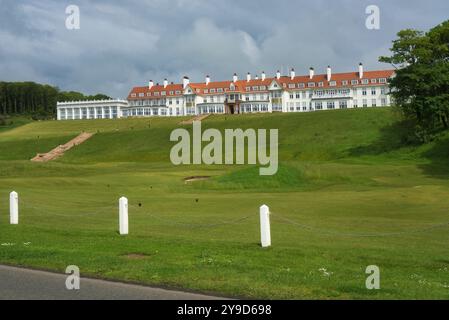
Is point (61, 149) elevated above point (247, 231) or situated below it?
above

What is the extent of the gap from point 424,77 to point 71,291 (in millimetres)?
75204

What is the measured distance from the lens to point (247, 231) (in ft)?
74.0

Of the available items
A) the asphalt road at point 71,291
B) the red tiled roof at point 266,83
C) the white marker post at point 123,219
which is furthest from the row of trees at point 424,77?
→ the red tiled roof at point 266,83

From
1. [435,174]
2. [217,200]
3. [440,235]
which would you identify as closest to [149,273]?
[440,235]

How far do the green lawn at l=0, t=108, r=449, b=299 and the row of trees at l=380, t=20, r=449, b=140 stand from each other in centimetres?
1451

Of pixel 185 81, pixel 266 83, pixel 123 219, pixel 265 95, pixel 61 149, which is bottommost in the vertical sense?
pixel 123 219

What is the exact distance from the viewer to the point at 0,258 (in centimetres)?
1553

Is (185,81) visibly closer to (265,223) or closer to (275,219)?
(275,219)

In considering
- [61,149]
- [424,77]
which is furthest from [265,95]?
[424,77]

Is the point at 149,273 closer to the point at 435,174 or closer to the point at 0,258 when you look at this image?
the point at 0,258

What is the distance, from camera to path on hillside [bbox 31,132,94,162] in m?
102

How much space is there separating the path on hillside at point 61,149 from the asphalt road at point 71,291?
8931 centimetres
